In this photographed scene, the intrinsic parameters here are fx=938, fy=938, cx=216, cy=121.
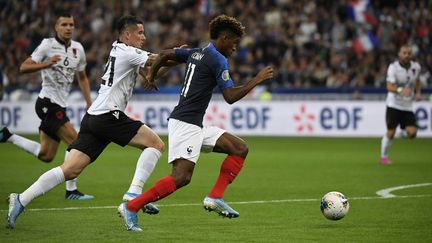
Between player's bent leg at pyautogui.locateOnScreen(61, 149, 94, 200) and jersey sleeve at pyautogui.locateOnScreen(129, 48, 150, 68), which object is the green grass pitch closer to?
player's bent leg at pyautogui.locateOnScreen(61, 149, 94, 200)

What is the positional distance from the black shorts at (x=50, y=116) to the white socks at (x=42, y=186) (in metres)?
3.78

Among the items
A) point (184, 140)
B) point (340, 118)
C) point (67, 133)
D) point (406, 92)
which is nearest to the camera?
point (184, 140)

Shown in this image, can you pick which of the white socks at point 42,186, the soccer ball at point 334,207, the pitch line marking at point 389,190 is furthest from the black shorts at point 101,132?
the pitch line marking at point 389,190

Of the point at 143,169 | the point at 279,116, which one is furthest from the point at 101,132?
the point at 279,116

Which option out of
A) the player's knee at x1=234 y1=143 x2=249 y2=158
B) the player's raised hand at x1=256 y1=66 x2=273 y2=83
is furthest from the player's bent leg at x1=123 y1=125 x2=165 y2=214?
the player's raised hand at x1=256 y1=66 x2=273 y2=83

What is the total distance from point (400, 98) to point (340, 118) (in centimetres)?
734

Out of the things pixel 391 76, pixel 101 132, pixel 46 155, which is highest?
pixel 101 132

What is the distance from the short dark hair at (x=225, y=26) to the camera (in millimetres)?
9664

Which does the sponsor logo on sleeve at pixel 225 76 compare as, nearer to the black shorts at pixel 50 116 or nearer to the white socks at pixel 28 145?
the black shorts at pixel 50 116

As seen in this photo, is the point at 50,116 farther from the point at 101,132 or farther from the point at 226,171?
the point at 226,171

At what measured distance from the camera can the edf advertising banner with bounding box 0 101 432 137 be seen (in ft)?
86.1

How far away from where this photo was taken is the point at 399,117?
1942cm

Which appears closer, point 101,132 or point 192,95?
point 192,95

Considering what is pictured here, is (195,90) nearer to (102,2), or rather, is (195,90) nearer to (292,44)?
(292,44)
